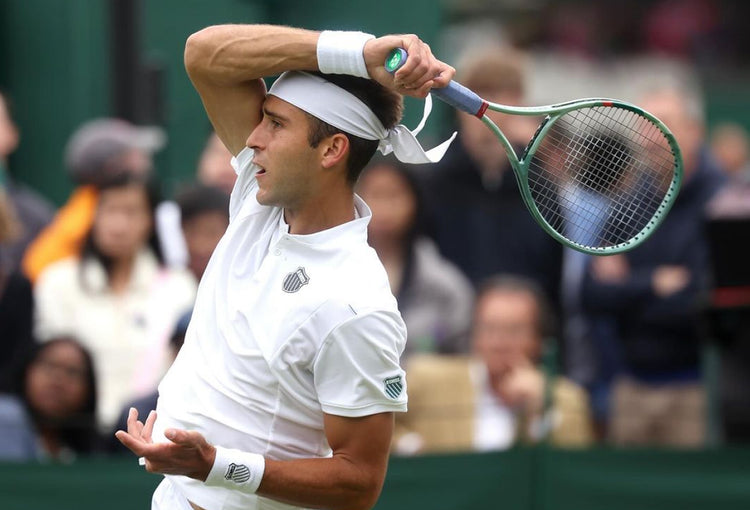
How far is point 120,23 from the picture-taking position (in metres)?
8.93

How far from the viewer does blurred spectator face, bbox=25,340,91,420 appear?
21.4 ft

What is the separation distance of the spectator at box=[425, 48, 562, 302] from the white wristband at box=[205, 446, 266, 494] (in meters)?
3.41

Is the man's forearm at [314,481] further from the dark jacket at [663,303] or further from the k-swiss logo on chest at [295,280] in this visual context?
the dark jacket at [663,303]

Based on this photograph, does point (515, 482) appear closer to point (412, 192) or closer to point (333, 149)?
point (412, 192)

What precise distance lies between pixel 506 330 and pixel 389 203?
2.75ft

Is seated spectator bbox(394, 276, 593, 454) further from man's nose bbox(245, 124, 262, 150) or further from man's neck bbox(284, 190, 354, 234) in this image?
man's nose bbox(245, 124, 262, 150)

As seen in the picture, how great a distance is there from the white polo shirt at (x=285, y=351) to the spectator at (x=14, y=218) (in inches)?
118

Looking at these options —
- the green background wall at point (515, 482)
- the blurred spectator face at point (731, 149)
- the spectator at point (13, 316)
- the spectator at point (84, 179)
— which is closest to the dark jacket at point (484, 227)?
the green background wall at point (515, 482)

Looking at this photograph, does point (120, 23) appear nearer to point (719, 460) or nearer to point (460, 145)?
point (460, 145)

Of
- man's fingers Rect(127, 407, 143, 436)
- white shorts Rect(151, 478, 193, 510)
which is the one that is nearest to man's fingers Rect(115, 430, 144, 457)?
man's fingers Rect(127, 407, 143, 436)

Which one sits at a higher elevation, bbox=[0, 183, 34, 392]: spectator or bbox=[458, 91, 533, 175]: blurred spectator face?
bbox=[458, 91, 533, 175]: blurred spectator face

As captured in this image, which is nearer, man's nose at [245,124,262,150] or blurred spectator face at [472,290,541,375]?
man's nose at [245,124,262,150]

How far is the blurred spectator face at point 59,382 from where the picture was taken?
21.4 feet

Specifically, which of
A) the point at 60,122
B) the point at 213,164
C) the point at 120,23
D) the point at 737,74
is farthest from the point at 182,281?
the point at 737,74
